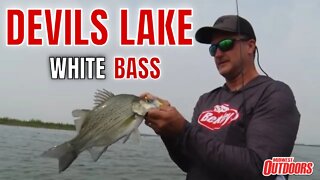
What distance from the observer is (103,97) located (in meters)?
4.00

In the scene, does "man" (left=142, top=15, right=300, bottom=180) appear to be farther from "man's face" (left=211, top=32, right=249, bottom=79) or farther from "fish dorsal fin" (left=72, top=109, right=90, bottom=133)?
"fish dorsal fin" (left=72, top=109, right=90, bottom=133)

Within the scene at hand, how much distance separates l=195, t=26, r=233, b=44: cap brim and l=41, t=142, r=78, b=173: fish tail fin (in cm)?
198

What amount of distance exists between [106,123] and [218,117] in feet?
3.98

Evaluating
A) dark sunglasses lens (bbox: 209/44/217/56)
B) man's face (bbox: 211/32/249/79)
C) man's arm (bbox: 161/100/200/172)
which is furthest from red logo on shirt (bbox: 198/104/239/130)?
dark sunglasses lens (bbox: 209/44/217/56)

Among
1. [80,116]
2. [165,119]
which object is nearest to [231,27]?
[165,119]

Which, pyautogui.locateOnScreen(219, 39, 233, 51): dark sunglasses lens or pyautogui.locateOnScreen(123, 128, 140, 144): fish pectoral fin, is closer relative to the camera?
pyautogui.locateOnScreen(123, 128, 140, 144): fish pectoral fin

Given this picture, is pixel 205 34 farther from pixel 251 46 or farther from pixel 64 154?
pixel 64 154

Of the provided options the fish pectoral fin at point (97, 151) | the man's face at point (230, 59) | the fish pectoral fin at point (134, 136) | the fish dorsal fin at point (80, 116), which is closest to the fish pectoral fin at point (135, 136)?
the fish pectoral fin at point (134, 136)

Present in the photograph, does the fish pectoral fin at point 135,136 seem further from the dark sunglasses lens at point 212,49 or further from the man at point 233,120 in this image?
the dark sunglasses lens at point 212,49

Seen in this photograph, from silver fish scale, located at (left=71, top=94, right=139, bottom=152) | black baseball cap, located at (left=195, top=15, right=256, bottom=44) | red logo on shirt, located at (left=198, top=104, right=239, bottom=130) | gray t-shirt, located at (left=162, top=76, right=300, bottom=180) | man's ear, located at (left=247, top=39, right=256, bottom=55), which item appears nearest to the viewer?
gray t-shirt, located at (left=162, top=76, right=300, bottom=180)

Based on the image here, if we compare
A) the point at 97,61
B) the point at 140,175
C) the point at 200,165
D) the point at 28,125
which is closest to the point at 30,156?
the point at 140,175

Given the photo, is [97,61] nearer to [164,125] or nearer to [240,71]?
[240,71]

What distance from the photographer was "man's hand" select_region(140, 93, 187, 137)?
3.69 meters

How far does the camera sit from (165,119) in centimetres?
370
